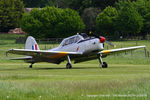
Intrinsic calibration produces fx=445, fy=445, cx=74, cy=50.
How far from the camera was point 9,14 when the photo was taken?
408 feet

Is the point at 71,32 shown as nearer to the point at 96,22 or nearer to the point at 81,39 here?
the point at 96,22

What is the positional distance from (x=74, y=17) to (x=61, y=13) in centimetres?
369

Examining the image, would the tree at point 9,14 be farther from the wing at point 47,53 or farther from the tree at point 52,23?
the wing at point 47,53

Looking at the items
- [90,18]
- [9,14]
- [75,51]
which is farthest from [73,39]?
[9,14]

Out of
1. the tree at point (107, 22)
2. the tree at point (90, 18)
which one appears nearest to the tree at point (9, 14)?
the tree at point (90, 18)

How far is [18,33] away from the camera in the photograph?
425ft

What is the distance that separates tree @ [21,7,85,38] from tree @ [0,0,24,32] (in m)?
21.0

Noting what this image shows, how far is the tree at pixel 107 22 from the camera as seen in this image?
97750 millimetres

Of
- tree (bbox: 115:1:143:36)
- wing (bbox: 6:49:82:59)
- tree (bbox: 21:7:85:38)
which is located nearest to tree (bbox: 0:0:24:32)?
tree (bbox: 21:7:85:38)

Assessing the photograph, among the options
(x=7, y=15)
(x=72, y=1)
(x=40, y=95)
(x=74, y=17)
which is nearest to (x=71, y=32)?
(x=74, y=17)

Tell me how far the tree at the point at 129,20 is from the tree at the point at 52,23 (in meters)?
9.19

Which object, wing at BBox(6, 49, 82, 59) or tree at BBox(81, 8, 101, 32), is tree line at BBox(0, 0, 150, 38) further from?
wing at BBox(6, 49, 82, 59)

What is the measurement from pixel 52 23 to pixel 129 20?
17.3m

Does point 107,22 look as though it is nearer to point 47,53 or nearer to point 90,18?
point 90,18
